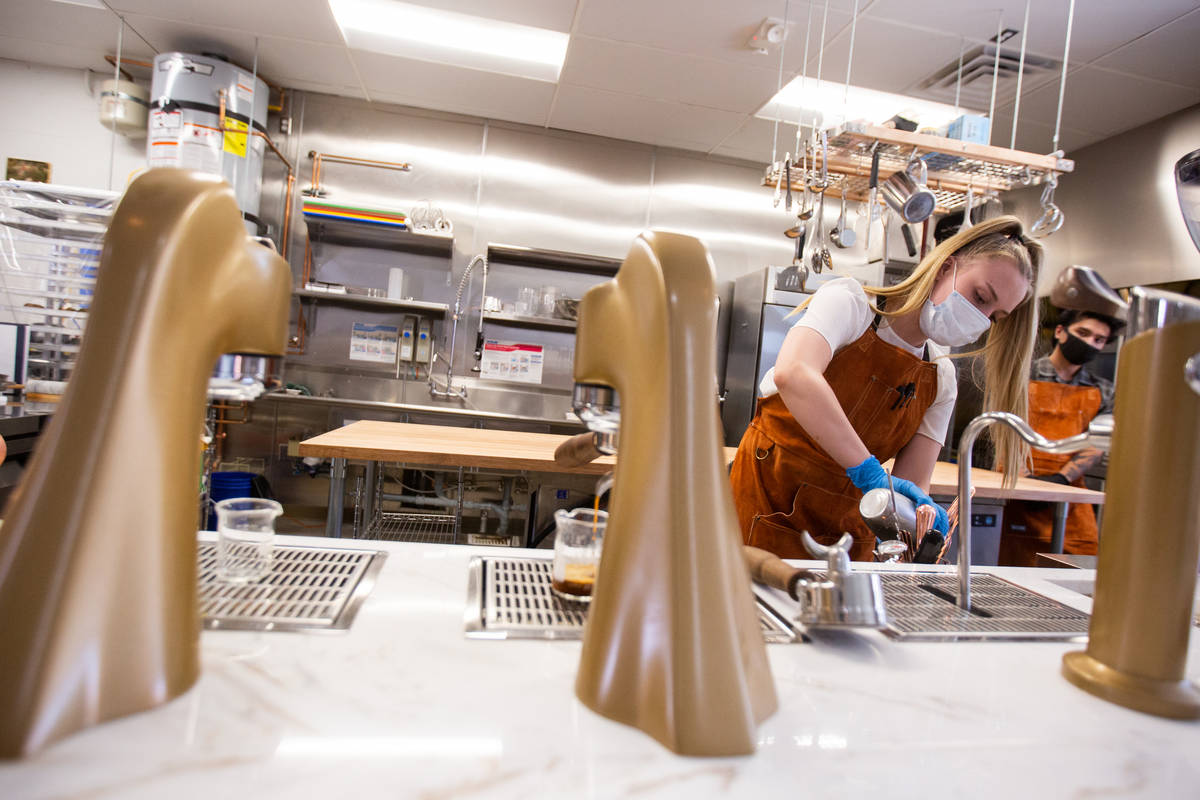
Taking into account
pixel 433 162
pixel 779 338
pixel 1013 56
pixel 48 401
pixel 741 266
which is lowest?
pixel 48 401

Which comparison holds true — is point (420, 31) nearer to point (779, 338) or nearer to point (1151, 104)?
point (779, 338)

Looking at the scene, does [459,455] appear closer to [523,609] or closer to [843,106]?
[523,609]

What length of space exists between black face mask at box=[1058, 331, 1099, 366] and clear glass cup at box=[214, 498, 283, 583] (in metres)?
4.11

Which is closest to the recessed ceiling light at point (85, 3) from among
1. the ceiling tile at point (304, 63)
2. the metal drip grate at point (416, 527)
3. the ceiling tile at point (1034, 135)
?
the ceiling tile at point (304, 63)

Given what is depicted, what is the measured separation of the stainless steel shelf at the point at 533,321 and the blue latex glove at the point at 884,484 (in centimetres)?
315

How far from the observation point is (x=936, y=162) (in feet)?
8.80

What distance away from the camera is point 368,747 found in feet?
1.56

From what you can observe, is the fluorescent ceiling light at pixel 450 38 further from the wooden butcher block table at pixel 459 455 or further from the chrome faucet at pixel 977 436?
the chrome faucet at pixel 977 436

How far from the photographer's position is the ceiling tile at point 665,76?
3.53m

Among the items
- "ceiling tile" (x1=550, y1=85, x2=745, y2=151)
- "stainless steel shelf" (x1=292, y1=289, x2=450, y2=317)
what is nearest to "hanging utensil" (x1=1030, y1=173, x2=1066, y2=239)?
"ceiling tile" (x1=550, y1=85, x2=745, y2=151)

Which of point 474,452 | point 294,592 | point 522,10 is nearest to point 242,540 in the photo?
point 294,592

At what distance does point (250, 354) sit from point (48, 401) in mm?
3321

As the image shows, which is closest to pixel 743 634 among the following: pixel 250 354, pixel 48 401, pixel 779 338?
pixel 250 354

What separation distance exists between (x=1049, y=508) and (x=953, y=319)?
2.26m
